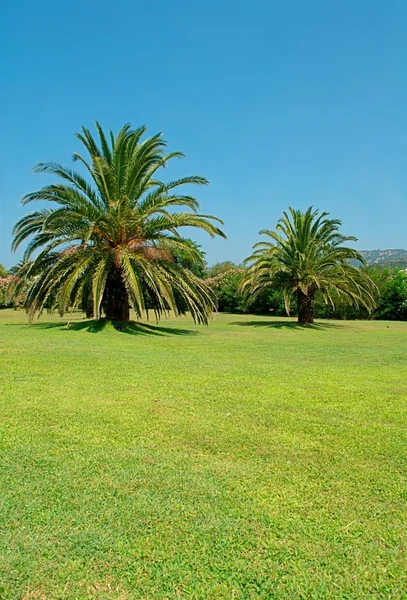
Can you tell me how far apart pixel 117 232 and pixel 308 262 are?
352 inches

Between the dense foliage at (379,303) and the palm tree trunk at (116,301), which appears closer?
the palm tree trunk at (116,301)

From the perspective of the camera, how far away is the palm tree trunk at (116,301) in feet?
49.1

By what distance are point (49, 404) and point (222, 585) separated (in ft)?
10.7

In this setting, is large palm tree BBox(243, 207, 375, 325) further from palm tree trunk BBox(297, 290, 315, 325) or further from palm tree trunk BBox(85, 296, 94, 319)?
palm tree trunk BBox(85, 296, 94, 319)

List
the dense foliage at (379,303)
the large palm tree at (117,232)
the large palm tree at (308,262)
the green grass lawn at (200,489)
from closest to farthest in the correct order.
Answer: the green grass lawn at (200,489), the large palm tree at (117,232), the large palm tree at (308,262), the dense foliage at (379,303)

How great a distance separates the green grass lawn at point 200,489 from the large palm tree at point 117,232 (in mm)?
7435

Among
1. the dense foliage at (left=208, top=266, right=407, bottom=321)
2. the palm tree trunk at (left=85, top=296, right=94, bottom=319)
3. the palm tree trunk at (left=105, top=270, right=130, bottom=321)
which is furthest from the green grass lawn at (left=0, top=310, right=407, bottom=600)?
the dense foliage at (left=208, top=266, right=407, bottom=321)

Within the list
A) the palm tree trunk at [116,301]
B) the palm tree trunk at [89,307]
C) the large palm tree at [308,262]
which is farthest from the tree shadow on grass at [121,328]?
the large palm tree at [308,262]

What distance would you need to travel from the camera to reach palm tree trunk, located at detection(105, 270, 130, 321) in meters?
15.0

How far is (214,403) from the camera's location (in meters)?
5.22

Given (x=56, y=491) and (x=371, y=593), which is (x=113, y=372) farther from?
(x=371, y=593)

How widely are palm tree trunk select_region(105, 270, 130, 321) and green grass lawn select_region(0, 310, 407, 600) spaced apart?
861cm

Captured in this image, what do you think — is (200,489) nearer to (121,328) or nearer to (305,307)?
(121,328)

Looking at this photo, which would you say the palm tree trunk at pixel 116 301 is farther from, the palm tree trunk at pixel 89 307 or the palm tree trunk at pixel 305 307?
the palm tree trunk at pixel 305 307
